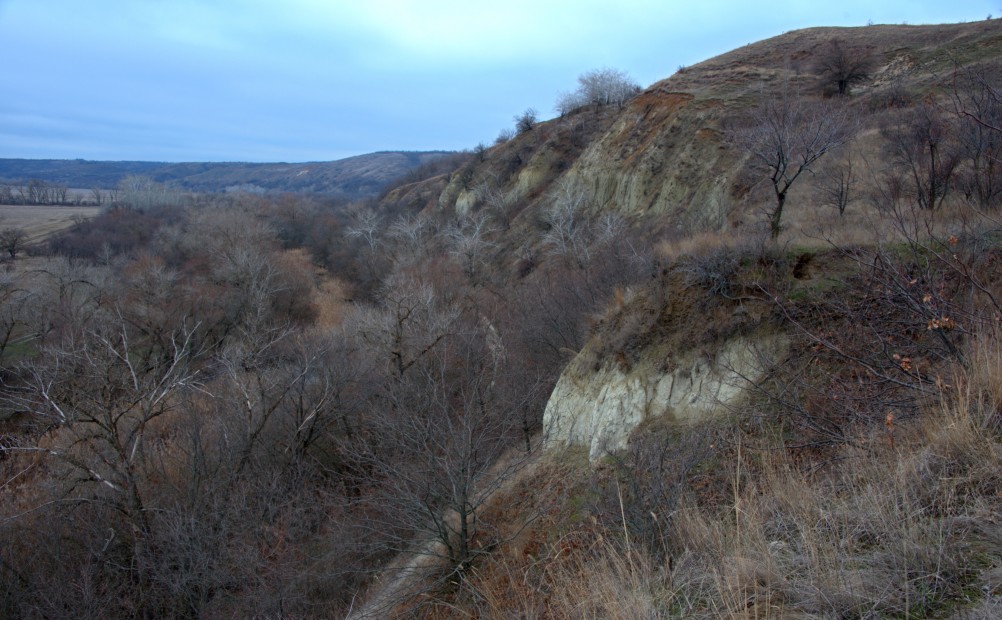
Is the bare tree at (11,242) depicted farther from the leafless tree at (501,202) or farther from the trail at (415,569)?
the trail at (415,569)

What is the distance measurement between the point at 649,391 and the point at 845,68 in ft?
80.4

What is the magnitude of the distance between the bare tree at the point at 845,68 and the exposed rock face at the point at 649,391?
22.3 m

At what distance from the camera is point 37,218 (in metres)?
78.4

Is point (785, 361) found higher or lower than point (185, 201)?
lower

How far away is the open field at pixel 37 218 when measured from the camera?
64500mm

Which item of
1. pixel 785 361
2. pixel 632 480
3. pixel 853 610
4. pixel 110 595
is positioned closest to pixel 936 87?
pixel 785 361

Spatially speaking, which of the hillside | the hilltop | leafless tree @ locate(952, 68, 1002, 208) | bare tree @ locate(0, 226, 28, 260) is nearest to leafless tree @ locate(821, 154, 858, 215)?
the hilltop

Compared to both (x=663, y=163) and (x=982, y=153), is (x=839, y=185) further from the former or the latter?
(x=663, y=163)

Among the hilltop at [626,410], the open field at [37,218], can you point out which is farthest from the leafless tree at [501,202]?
the open field at [37,218]

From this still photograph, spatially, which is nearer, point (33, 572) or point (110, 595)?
point (110, 595)

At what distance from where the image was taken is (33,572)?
11305 millimetres

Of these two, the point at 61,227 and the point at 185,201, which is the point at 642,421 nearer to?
the point at 61,227

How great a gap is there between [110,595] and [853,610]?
42.0ft

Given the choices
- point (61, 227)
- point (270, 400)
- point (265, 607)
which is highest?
point (61, 227)
